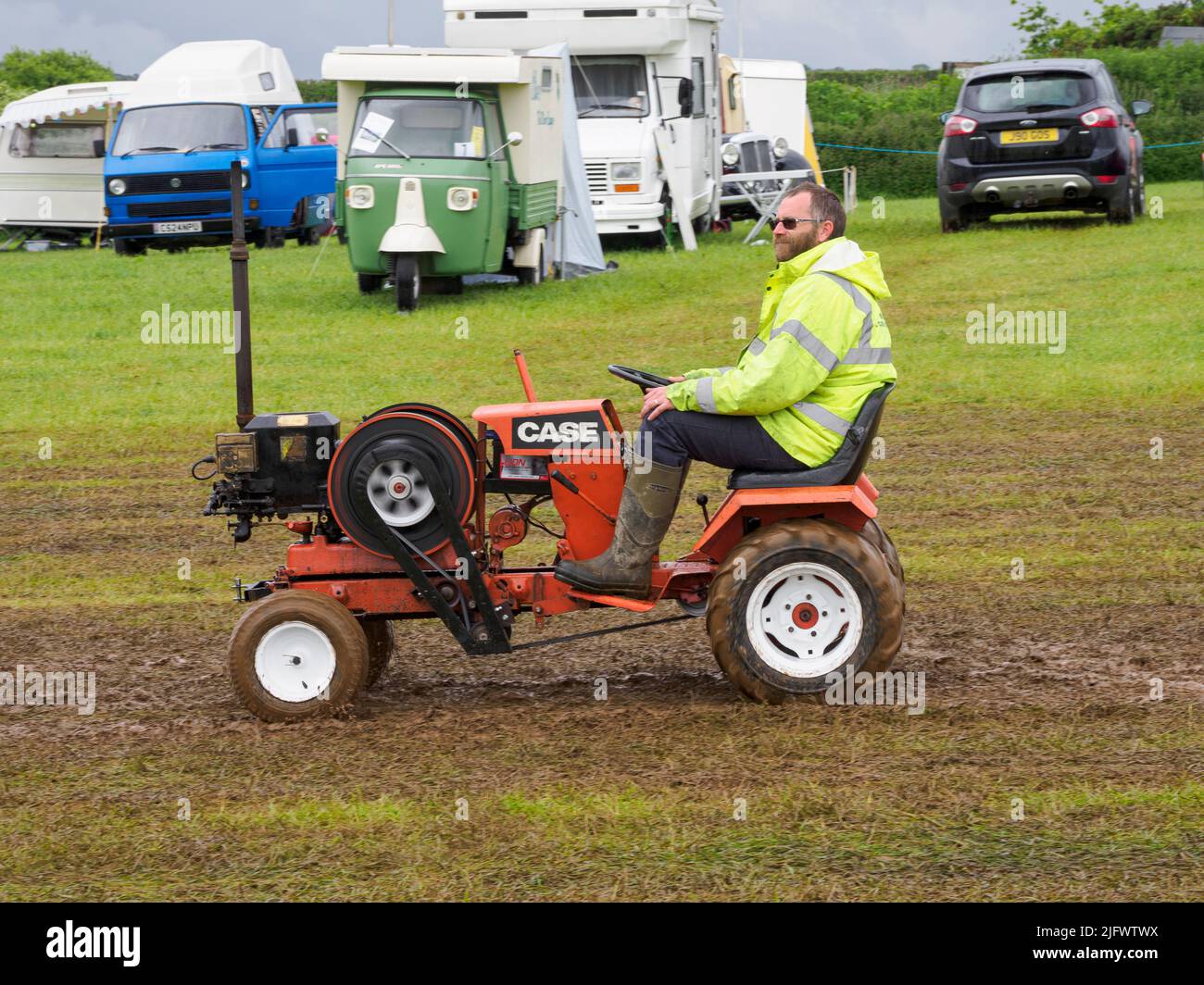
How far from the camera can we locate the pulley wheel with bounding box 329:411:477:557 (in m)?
6.07

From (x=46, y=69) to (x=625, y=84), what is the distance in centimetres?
3169

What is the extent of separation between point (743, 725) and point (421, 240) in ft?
39.5

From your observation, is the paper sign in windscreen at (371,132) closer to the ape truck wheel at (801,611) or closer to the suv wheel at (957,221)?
the suv wheel at (957,221)

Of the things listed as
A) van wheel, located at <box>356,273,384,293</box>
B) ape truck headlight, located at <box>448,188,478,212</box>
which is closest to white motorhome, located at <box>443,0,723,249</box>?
van wheel, located at <box>356,273,384,293</box>

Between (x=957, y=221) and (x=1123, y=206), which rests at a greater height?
(x=1123, y=206)

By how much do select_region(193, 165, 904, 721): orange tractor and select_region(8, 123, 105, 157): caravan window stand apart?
22235 millimetres

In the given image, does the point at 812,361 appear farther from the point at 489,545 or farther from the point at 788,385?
the point at 489,545

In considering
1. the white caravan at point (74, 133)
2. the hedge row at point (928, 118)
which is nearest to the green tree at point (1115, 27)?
the hedge row at point (928, 118)

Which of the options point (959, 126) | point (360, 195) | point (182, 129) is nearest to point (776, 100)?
point (182, 129)

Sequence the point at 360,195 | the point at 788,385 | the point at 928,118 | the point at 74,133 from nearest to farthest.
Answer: the point at 788,385 < the point at 360,195 < the point at 74,133 < the point at 928,118

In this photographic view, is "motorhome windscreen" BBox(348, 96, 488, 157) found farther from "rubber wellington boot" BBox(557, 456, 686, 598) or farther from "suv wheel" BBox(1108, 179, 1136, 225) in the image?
"rubber wellington boot" BBox(557, 456, 686, 598)

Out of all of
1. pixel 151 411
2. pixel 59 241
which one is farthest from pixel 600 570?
pixel 59 241

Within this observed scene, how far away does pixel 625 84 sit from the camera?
73.8ft

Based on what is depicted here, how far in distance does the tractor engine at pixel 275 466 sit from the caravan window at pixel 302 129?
19133mm
